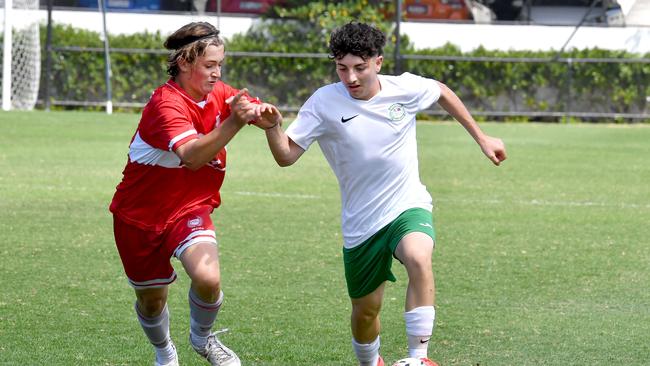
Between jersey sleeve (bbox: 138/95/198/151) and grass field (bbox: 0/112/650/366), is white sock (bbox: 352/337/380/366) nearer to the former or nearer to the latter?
grass field (bbox: 0/112/650/366)

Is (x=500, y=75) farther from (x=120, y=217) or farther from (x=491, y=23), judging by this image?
(x=120, y=217)

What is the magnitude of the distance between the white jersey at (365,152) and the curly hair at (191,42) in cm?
59

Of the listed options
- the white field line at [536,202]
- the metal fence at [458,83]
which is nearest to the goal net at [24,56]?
the metal fence at [458,83]

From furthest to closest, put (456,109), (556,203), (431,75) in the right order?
(431,75) < (556,203) < (456,109)

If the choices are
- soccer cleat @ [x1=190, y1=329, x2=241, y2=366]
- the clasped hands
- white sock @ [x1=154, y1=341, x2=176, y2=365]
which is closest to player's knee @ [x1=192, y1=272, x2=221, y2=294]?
soccer cleat @ [x1=190, y1=329, x2=241, y2=366]

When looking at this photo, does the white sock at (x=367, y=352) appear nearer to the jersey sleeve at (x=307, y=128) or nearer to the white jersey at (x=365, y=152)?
the white jersey at (x=365, y=152)

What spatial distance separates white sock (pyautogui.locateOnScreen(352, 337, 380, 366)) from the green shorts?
24cm

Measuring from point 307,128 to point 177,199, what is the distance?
0.74m

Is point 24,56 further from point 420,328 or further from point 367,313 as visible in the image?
point 420,328

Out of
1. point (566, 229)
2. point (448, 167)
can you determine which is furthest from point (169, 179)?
point (448, 167)

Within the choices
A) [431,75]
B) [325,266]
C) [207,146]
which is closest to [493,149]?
[207,146]

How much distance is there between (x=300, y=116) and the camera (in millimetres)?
5957

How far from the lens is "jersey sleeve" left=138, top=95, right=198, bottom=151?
18.3 ft

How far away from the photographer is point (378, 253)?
229 inches
